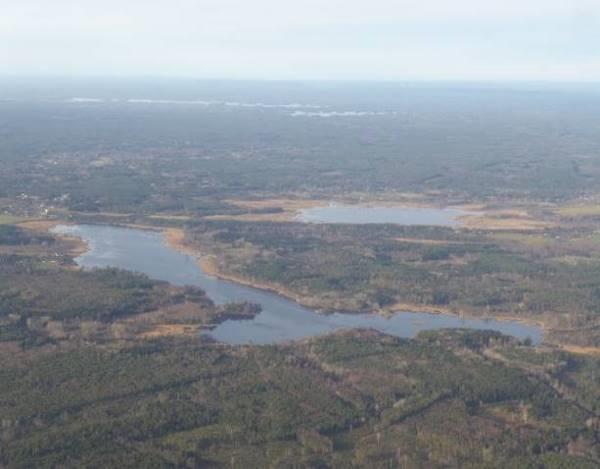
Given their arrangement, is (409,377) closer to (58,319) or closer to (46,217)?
(58,319)

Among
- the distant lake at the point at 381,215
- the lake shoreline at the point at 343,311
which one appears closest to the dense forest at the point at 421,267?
the lake shoreline at the point at 343,311

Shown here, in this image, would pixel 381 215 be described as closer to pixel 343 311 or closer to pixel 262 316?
pixel 343 311

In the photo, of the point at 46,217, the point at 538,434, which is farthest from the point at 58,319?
the point at 46,217

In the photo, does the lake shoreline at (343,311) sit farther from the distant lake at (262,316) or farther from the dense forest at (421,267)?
the distant lake at (262,316)

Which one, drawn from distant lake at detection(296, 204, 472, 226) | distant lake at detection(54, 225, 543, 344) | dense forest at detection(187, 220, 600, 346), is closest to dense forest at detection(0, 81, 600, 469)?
dense forest at detection(187, 220, 600, 346)

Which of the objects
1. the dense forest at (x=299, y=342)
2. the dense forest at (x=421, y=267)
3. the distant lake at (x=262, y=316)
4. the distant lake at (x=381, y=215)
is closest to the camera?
the dense forest at (x=299, y=342)

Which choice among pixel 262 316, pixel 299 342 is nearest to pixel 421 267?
pixel 262 316
